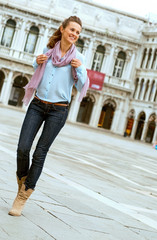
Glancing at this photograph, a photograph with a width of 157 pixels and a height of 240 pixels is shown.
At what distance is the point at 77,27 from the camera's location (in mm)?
4895

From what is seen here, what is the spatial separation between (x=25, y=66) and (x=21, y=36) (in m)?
3.11

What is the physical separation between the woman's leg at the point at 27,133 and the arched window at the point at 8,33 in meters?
49.5

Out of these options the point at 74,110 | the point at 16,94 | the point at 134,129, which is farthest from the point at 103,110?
the point at 16,94

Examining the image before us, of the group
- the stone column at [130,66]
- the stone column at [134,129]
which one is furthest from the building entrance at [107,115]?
the stone column at [130,66]

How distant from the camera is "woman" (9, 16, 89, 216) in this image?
468 centimetres

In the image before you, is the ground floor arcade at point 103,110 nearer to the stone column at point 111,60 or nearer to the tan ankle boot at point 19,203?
the stone column at point 111,60

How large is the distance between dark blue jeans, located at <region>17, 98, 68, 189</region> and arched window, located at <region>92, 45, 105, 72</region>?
50.5 m

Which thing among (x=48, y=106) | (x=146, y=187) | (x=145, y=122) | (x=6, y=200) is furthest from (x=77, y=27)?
(x=145, y=122)

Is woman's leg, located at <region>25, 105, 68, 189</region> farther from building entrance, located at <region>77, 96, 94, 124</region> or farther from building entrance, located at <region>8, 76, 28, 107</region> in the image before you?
building entrance, located at <region>77, 96, 94, 124</region>

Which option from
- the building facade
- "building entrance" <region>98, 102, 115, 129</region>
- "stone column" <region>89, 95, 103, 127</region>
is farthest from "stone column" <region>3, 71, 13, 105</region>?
"building entrance" <region>98, 102, 115, 129</region>

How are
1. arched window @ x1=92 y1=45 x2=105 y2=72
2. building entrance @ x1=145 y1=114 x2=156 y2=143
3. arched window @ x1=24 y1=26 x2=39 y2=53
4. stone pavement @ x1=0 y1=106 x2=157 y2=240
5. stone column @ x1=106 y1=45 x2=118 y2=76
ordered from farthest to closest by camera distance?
1. arched window @ x1=92 y1=45 x2=105 y2=72
2. stone column @ x1=106 y1=45 x2=118 y2=76
3. arched window @ x1=24 y1=26 x2=39 y2=53
4. building entrance @ x1=145 y1=114 x2=156 y2=143
5. stone pavement @ x1=0 y1=106 x2=157 y2=240

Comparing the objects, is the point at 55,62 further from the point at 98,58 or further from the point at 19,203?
the point at 98,58

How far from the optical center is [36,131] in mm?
4730

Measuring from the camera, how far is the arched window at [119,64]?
2191 inches
